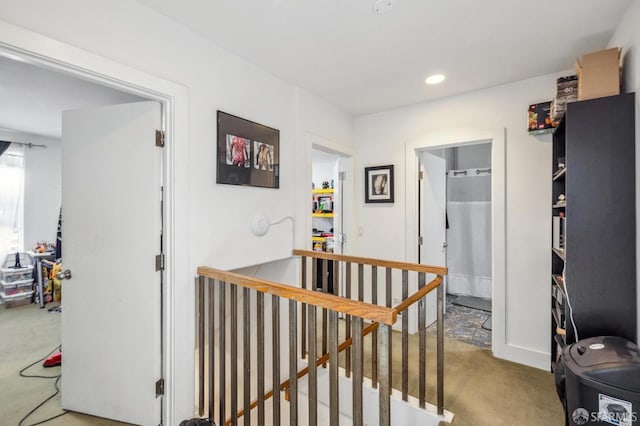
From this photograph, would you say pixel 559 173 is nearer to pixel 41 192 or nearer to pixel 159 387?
pixel 159 387

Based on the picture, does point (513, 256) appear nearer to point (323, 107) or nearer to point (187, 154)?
point (323, 107)

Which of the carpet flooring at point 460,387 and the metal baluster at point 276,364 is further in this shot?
the carpet flooring at point 460,387

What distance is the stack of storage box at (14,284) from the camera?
12.9ft

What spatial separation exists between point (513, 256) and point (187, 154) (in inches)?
110

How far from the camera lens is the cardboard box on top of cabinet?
1697 mm

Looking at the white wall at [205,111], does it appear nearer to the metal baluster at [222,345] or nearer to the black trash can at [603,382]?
the metal baluster at [222,345]

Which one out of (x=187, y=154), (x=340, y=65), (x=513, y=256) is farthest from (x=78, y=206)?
(x=513, y=256)

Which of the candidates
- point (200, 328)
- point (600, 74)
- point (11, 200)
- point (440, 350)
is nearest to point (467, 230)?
point (600, 74)

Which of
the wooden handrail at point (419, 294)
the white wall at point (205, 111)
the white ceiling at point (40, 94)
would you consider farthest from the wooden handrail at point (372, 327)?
the white ceiling at point (40, 94)

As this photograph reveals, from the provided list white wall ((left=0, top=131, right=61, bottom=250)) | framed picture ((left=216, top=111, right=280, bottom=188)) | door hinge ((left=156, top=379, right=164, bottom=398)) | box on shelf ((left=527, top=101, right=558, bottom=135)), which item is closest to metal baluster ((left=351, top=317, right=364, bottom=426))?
door hinge ((left=156, top=379, right=164, bottom=398))

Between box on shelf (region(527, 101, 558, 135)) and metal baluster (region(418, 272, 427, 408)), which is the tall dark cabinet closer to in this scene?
box on shelf (region(527, 101, 558, 135))

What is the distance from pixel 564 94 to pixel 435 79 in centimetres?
92

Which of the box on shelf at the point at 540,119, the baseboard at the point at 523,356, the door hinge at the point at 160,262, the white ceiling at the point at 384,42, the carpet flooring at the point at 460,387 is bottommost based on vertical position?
the carpet flooring at the point at 460,387

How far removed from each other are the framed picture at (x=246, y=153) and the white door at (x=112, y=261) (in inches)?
16.2
